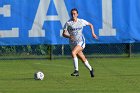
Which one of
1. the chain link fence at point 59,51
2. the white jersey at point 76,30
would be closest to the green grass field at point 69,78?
the white jersey at point 76,30

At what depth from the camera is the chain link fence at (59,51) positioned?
2603 cm

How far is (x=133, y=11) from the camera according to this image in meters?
25.5

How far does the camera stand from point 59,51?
26562mm

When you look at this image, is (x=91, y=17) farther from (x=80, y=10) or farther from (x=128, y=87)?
(x=128, y=87)

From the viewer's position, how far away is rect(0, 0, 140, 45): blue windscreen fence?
81.9ft

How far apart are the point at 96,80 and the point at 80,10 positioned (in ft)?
32.1

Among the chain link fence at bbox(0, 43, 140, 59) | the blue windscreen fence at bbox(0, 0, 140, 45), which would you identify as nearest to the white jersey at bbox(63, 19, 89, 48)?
the blue windscreen fence at bbox(0, 0, 140, 45)

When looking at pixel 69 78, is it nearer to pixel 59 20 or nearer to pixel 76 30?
pixel 76 30

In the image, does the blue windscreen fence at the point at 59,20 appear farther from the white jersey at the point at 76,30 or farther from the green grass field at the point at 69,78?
the white jersey at the point at 76,30

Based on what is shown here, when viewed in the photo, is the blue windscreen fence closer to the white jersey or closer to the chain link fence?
the chain link fence

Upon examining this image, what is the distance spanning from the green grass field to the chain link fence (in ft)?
4.42

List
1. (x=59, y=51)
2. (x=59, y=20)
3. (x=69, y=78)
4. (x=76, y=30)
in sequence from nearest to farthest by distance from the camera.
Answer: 1. (x=69, y=78)
2. (x=76, y=30)
3. (x=59, y=20)
4. (x=59, y=51)

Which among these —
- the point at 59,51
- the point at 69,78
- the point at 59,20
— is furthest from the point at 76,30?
the point at 59,51

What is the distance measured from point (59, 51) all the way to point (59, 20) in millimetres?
1961
